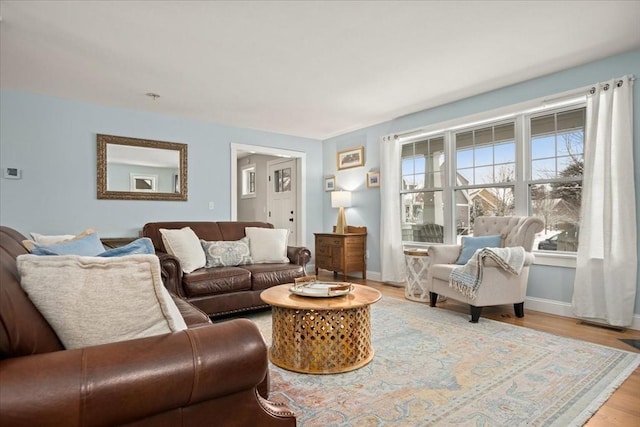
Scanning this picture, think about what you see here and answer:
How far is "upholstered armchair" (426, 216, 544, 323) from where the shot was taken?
3178 mm

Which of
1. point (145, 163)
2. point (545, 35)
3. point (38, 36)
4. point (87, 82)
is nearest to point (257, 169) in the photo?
point (145, 163)

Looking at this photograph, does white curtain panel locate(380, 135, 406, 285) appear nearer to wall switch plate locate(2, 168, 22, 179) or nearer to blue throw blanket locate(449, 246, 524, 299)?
blue throw blanket locate(449, 246, 524, 299)

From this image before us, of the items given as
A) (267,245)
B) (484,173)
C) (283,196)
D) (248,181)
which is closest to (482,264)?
(484,173)

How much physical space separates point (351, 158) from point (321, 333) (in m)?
4.05

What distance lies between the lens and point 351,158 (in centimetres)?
584

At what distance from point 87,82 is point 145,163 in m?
1.22

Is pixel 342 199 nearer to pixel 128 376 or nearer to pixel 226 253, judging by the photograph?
pixel 226 253

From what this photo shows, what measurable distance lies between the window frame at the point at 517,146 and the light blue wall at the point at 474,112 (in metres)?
0.09

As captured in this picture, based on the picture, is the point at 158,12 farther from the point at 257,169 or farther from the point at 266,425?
the point at 257,169

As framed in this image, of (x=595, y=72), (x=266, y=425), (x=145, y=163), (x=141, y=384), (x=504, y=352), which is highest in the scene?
(x=595, y=72)

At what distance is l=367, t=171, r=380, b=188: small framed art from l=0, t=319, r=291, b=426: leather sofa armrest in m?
4.48

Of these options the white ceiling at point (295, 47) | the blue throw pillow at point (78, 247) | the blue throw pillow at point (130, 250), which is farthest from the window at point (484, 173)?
the blue throw pillow at point (78, 247)

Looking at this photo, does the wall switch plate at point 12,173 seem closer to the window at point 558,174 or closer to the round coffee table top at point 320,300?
the round coffee table top at point 320,300

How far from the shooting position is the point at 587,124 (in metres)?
3.26
